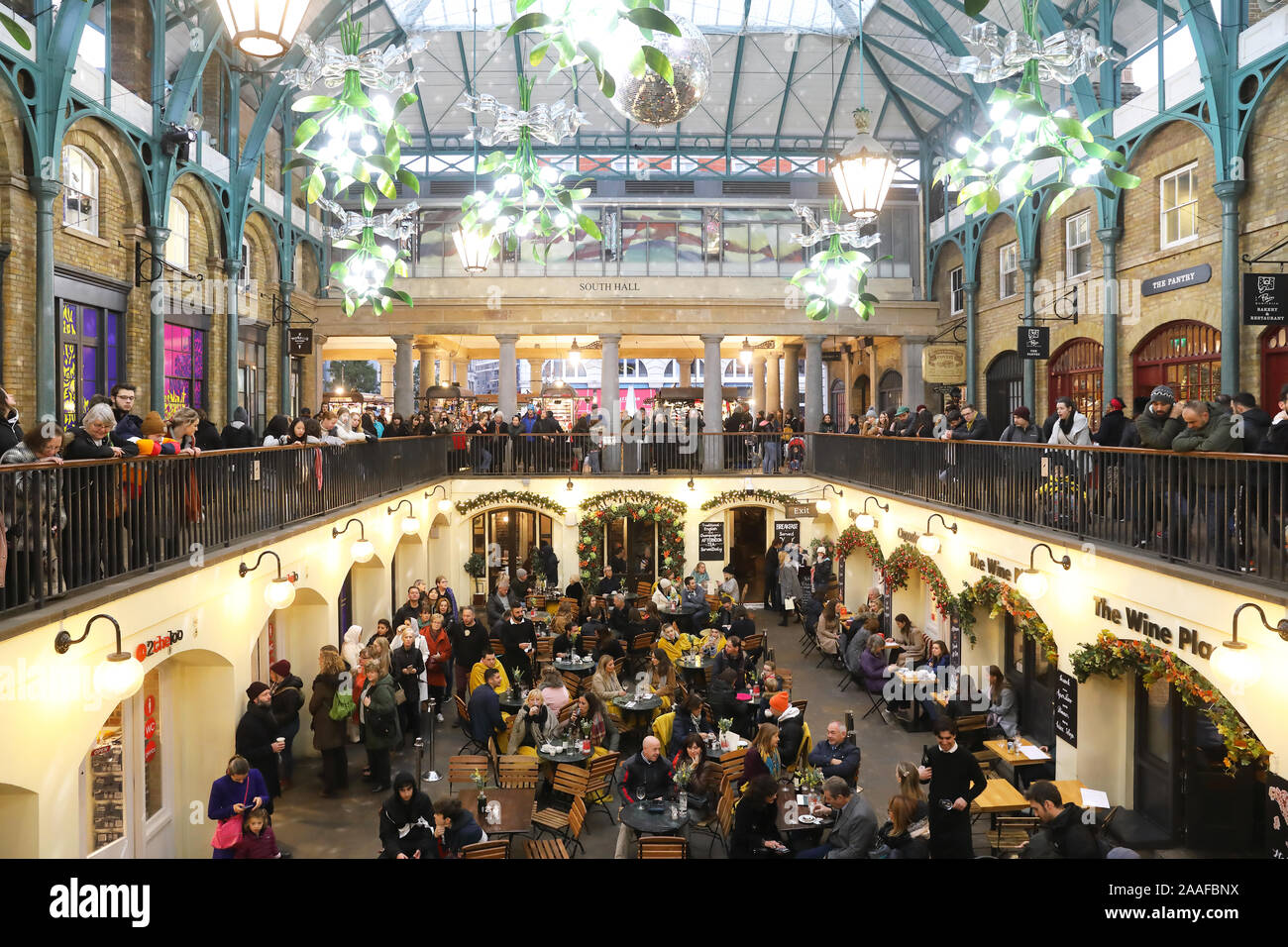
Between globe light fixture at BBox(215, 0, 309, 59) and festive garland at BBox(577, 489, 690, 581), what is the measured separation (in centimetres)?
1844

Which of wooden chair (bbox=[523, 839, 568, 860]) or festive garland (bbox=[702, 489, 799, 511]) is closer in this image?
wooden chair (bbox=[523, 839, 568, 860])

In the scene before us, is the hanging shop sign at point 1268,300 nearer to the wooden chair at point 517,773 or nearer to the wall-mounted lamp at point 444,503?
the wooden chair at point 517,773

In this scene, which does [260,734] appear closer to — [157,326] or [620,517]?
[157,326]

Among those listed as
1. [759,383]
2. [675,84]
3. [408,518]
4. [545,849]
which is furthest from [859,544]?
[759,383]

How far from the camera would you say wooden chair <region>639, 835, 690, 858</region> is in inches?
316

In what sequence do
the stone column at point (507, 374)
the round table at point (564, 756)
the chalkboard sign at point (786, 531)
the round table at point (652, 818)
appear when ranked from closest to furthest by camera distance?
the round table at point (652, 818)
the round table at point (564, 756)
the chalkboard sign at point (786, 531)
the stone column at point (507, 374)

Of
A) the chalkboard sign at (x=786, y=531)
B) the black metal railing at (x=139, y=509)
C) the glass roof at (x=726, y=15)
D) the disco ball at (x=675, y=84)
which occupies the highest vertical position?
the glass roof at (x=726, y=15)

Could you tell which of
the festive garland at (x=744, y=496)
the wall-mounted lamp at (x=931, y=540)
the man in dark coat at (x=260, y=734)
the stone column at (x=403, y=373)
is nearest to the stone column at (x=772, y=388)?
the festive garland at (x=744, y=496)

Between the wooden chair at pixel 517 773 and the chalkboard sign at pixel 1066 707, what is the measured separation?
6.14 metres

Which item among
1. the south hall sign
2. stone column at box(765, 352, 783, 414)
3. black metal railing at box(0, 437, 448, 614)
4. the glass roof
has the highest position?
the glass roof

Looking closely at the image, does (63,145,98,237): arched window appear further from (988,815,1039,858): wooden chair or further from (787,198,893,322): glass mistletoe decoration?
(988,815,1039,858): wooden chair

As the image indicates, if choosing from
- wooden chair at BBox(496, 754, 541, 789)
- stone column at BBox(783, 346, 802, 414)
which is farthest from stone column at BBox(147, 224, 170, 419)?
stone column at BBox(783, 346, 802, 414)

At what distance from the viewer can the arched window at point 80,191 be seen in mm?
12266

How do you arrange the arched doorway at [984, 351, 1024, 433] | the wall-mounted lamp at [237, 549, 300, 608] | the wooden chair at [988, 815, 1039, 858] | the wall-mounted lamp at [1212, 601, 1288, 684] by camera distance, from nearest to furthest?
the wall-mounted lamp at [1212, 601, 1288, 684] < the wooden chair at [988, 815, 1039, 858] < the wall-mounted lamp at [237, 549, 300, 608] < the arched doorway at [984, 351, 1024, 433]
